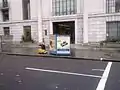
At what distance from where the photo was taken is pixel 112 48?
94.3ft

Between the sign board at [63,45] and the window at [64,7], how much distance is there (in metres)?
16.9

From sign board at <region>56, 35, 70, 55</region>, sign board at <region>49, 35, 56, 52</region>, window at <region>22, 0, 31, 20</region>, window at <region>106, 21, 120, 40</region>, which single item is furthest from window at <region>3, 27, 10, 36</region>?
sign board at <region>56, 35, 70, 55</region>

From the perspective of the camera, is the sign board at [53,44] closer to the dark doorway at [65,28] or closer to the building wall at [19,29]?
the dark doorway at [65,28]

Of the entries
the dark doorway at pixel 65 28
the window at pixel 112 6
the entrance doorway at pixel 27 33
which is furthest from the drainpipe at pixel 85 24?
the entrance doorway at pixel 27 33

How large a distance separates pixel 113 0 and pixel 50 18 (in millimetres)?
11320

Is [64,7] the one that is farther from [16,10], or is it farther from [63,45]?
[63,45]

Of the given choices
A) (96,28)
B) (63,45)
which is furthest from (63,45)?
(96,28)

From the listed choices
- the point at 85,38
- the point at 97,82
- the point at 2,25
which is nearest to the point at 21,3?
the point at 2,25

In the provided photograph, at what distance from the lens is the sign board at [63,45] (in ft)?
65.1

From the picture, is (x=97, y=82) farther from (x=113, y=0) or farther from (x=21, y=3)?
(x=21, y=3)

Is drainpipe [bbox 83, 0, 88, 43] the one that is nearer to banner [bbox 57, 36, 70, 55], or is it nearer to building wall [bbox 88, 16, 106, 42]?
building wall [bbox 88, 16, 106, 42]

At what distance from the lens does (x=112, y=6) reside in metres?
32.9

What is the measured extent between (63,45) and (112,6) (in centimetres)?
1610

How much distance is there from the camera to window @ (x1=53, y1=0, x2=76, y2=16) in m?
36.9
